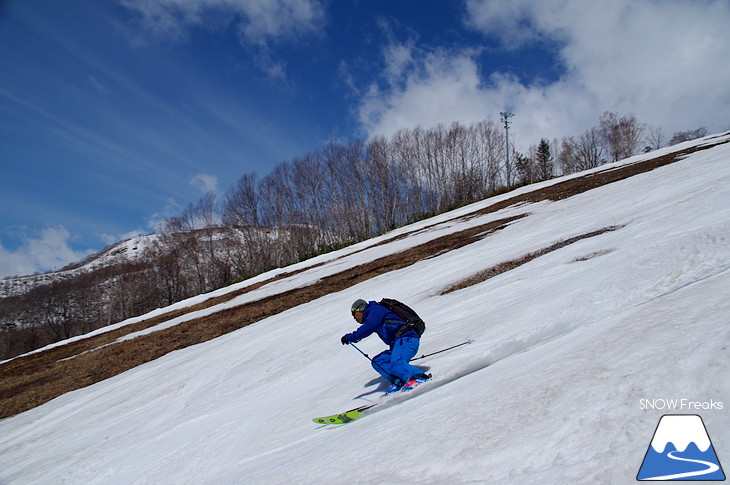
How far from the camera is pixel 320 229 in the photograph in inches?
2783

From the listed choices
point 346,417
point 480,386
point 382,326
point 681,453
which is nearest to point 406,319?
point 382,326

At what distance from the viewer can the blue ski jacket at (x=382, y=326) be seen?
5.97m

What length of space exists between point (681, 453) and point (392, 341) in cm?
401

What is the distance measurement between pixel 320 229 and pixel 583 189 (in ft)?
173

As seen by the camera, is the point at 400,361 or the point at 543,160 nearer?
the point at 400,361

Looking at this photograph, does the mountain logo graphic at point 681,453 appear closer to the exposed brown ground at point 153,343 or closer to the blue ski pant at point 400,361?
the blue ski pant at point 400,361

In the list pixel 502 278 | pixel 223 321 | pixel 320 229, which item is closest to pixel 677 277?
pixel 502 278

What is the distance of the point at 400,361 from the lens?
18.9 feet

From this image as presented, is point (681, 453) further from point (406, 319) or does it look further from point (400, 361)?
point (406, 319)

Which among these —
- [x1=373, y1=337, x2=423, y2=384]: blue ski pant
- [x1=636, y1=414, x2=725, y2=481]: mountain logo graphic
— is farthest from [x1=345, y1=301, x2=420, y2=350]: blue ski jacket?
[x1=636, y1=414, x2=725, y2=481]: mountain logo graphic

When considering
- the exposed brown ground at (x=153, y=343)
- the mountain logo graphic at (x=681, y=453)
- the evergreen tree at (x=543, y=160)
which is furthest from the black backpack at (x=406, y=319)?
the evergreen tree at (x=543, y=160)

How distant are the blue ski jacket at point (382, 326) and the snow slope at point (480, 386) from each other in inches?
37.2

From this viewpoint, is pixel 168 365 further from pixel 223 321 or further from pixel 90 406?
pixel 223 321

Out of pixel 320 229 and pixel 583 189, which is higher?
pixel 320 229
